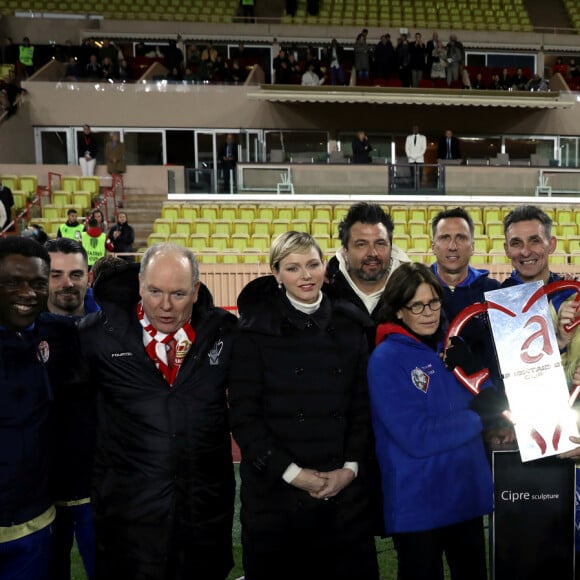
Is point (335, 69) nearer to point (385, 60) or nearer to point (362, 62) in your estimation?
point (362, 62)

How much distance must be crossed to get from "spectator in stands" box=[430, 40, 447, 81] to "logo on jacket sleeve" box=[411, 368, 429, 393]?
15.8 m

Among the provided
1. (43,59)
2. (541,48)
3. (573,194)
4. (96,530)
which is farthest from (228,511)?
(541,48)

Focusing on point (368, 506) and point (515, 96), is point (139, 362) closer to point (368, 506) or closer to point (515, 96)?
point (368, 506)

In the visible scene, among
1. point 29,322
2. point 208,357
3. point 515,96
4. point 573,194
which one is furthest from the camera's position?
point 515,96

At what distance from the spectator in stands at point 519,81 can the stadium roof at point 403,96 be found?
1.99ft

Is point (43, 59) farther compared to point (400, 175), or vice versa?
point (43, 59)

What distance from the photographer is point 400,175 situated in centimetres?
1337

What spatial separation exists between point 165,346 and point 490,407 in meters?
1.19

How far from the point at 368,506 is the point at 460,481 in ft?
1.16

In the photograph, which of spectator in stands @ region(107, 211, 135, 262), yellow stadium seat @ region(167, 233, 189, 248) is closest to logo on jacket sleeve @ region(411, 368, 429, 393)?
spectator in stands @ region(107, 211, 135, 262)

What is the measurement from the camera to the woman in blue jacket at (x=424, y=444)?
226 centimetres

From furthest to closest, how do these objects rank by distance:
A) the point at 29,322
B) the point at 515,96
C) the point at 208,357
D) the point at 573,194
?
1. the point at 515,96
2. the point at 573,194
3. the point at 208,357
4. the point at 29,322

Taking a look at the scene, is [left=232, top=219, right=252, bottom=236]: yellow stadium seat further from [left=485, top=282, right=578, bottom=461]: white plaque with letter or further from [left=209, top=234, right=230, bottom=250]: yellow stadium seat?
[left=485, top=282, right=578, bottom=461]: white plaque with letter

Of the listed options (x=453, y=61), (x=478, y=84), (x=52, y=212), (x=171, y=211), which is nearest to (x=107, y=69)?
(x=52, y=212)
